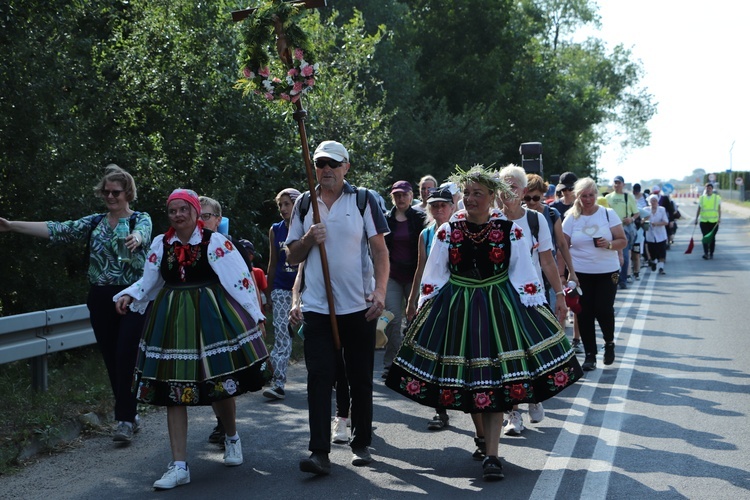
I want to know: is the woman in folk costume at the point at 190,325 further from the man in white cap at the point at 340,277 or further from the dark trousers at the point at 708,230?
the dark trousers at the point at 708,230

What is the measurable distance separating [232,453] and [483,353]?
1816mm

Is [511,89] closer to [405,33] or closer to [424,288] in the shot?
[405,33]

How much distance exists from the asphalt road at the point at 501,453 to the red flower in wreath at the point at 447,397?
48 cm

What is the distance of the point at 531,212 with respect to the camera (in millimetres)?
8023

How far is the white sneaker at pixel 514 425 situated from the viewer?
7.70 metres

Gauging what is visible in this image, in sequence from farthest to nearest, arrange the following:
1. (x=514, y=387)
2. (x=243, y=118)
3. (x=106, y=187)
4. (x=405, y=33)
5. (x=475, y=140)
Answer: (x=405, y=33)
(x=475, y=140)
(x=243, y=118)
(x=106, y=187)
(x=514, y=387)

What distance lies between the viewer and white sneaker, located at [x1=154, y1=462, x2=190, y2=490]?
20.7 ft

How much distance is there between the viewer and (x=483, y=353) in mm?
6355

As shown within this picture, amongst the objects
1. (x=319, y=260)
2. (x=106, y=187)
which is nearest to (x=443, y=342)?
(x=319, y=260)

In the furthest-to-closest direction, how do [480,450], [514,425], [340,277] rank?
[514,425] → [480,450] → [340,277]

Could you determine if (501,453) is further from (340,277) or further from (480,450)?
(340,277)

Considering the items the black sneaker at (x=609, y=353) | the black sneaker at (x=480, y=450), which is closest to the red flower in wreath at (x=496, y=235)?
the black sneaker at (x=480, y=450)

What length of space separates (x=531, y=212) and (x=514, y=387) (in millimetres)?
2082

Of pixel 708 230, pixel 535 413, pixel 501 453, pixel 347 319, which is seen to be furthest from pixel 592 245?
pixel 708 230
